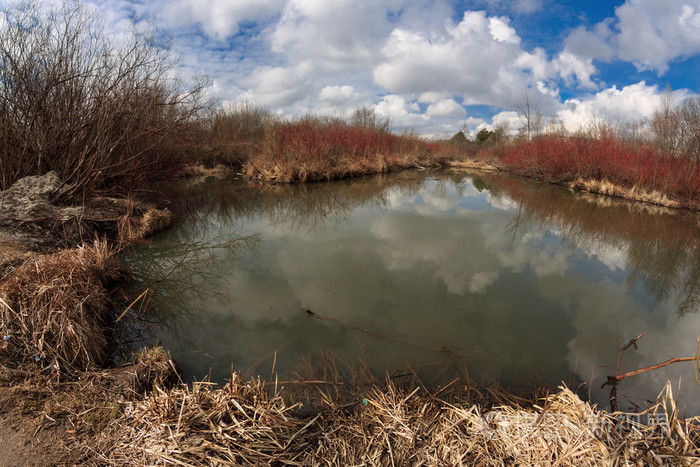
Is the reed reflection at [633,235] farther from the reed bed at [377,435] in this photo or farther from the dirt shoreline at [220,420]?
the dirt shoreline at [220,420]

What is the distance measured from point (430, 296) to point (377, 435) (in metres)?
2.28

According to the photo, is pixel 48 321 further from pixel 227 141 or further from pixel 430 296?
pixel 227 141

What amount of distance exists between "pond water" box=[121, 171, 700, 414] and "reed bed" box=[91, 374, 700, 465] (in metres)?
0.61

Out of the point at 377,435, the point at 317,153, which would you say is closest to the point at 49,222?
the point at 377,435

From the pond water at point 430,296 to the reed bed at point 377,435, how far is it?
2.00 feet

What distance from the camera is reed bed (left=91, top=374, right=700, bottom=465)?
1.54 meters

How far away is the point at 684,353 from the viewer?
10.2 feet

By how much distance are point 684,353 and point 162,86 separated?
31.8ft

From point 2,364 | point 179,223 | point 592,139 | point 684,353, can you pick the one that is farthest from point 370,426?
point 592,139

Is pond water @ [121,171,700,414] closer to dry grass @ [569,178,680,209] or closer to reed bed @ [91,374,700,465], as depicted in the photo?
reed bed @ [91,374,700,465]

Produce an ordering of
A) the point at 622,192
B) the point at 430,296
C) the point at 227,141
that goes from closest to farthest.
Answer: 1. the point at 430,296
2. the point at 622,192
3. the point at 227,141

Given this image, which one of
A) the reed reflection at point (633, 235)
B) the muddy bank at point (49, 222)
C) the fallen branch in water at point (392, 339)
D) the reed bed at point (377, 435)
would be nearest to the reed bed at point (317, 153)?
the muddy bank at point (49, 222)

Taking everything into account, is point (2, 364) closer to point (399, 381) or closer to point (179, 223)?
point (399, 381)

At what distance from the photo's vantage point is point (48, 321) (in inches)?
90.7
